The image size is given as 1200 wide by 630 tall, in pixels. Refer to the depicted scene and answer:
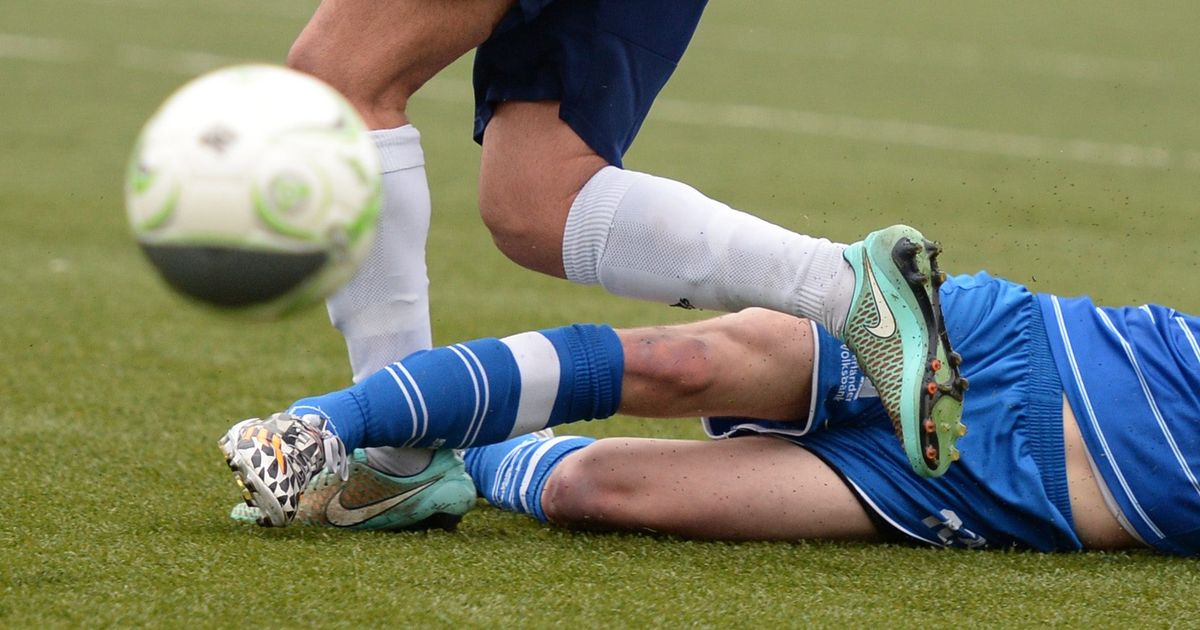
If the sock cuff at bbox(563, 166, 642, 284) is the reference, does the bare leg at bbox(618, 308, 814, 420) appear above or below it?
below

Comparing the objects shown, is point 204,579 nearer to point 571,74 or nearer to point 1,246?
point 571,74

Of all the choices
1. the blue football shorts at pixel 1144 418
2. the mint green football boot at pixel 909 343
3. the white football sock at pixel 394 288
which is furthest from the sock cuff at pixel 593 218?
the blue football shorts at pixel 1144 418

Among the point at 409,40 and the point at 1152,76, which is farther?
the point at 1152,76

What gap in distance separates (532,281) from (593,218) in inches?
94.1

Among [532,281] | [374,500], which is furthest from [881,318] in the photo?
[532,281]

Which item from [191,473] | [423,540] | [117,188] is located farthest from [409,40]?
[117,188]

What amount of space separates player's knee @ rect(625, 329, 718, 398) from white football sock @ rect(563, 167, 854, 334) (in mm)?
69

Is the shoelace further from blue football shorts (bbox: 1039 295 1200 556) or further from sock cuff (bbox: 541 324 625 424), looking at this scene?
blue football shorts (bbox: 1039 295 1200 556)

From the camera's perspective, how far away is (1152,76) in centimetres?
986

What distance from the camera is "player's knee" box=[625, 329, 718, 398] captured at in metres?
2.36

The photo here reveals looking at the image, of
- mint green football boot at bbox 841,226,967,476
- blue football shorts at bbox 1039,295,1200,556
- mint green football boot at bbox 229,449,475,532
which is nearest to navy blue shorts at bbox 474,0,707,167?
mint green football boot at bbox 841,226,967,476

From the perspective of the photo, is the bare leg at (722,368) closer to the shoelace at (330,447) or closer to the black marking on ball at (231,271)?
the shoelace at (330,447)

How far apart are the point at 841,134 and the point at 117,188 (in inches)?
133

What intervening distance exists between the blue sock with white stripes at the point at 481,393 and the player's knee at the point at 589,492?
0.10 metres
